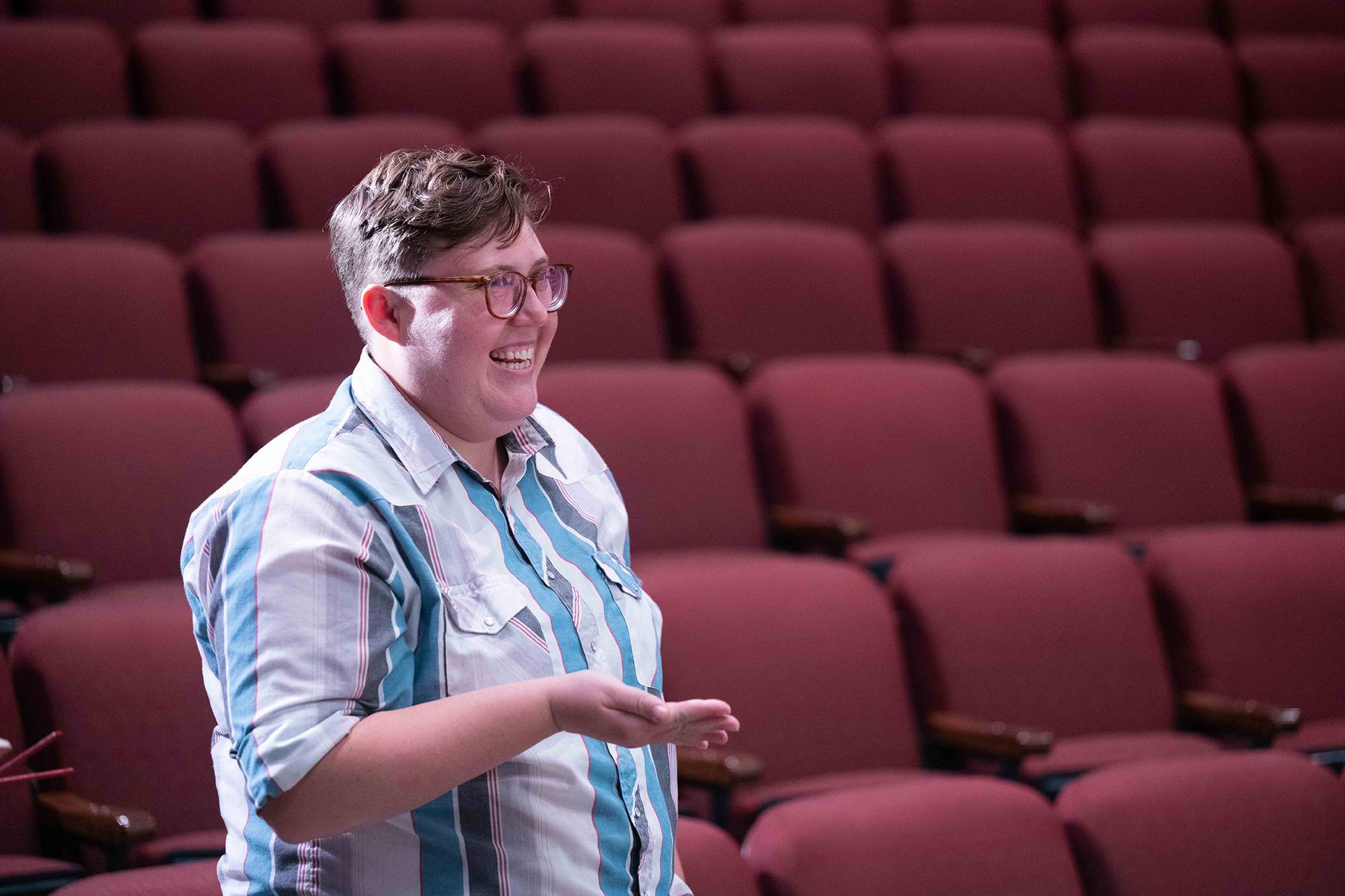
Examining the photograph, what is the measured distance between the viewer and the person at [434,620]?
0.94 ft

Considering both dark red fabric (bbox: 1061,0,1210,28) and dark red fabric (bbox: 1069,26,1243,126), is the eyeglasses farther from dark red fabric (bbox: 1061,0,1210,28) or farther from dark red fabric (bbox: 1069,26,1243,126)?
dark red fabric (bbox: 1061,0,1210,28)

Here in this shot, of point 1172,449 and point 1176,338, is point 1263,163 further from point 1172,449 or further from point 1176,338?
point 1172,449

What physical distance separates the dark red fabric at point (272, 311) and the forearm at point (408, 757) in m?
0.49

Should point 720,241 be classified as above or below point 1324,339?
above

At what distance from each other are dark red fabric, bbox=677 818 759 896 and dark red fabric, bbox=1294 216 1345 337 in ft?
2.49

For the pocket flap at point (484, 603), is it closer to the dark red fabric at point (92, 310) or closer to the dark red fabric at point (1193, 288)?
the dark red fabric at point (92, 310)

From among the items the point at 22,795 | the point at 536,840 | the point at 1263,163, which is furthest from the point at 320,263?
the point at 1263,163

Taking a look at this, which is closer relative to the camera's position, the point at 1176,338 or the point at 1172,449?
the point at 1172,449

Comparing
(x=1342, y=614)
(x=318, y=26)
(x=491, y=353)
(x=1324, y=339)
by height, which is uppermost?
(x=318, y=26)

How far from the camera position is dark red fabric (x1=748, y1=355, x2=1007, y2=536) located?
73 centimetres

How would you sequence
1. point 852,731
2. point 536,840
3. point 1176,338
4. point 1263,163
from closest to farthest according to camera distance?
1. point 536,840
2. point 852,731
3. point 1176,338
4. point 1263,163

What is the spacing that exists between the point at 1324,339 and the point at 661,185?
53 cm

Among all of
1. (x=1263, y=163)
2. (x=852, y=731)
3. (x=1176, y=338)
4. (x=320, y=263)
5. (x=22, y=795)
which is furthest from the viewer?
(x=1263, y=163)

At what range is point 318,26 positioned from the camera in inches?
43.5
